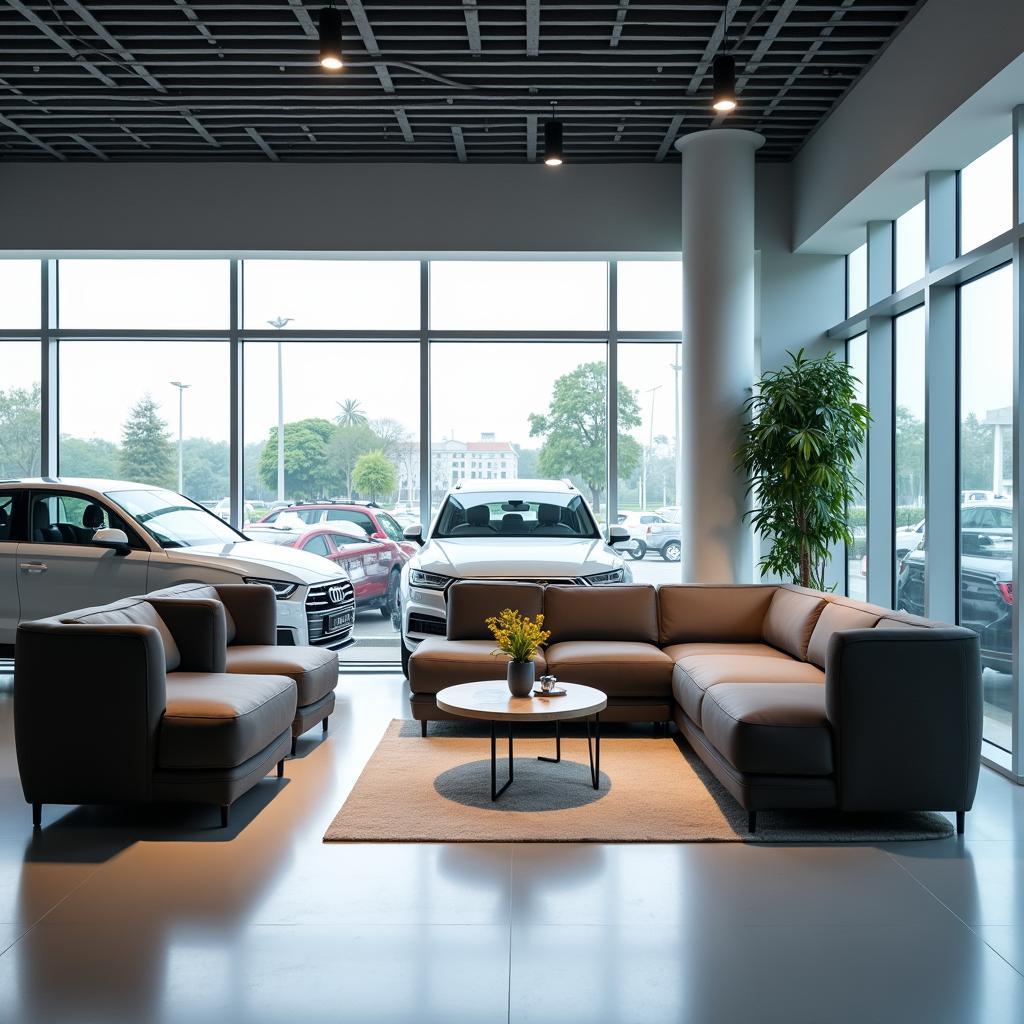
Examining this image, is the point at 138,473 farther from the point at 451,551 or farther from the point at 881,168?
Result: the point at 881,168

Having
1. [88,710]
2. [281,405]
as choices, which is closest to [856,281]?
[281,405]

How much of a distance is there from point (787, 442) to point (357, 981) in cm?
489

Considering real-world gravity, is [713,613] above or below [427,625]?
above

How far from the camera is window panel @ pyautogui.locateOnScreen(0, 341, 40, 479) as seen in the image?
789cm

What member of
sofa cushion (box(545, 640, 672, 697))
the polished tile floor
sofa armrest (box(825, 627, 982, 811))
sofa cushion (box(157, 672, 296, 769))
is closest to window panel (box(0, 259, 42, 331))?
sofa cushion (box(157, 672, 296, 769))

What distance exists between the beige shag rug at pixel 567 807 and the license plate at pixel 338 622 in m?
1.42

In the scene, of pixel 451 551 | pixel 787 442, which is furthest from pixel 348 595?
pixel 787 442

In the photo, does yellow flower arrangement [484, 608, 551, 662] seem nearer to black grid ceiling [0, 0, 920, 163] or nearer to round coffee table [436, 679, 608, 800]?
round coffee table [436, 679, 608, 800]

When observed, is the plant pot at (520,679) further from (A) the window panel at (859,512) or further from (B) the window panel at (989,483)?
(A) the window panel at (859,512)

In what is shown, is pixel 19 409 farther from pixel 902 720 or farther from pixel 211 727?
pixel 902 720

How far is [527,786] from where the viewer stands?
4.35 m

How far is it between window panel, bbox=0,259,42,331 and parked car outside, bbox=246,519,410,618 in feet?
8.26

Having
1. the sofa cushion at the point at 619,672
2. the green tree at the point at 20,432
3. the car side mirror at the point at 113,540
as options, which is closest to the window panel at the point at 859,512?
the sofa cushion at the point at 619,672

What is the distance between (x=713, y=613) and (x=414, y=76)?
381 centimetres
